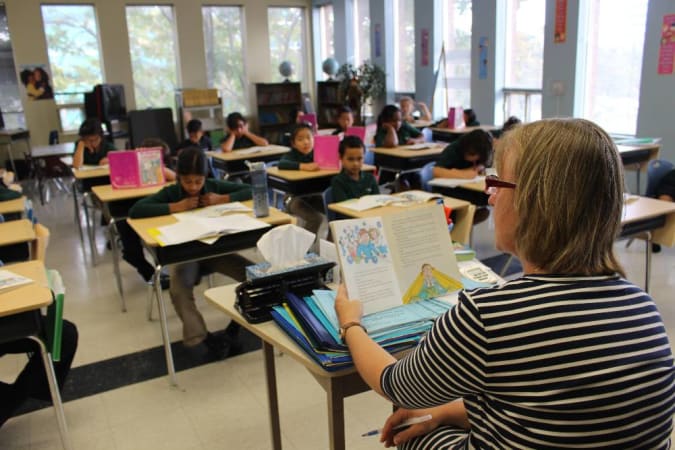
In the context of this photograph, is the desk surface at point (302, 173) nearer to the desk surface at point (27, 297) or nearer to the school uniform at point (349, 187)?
the school uniform at point (349, 187)

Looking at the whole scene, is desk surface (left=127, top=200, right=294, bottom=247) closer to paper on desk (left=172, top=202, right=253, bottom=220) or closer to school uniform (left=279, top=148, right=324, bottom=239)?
paper on desk (left=172, top=202, right=253, bottom=220)

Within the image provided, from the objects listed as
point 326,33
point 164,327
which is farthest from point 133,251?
point 326,33

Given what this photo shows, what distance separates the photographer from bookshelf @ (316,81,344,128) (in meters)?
10.5

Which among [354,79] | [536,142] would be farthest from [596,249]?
[354,79]

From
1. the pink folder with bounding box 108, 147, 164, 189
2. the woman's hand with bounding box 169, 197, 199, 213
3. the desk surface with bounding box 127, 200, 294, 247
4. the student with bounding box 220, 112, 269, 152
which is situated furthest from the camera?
the student with bounding box 220, 112, 269, 152

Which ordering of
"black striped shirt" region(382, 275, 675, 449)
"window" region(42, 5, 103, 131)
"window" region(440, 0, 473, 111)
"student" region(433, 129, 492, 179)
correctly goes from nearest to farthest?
"black striped shirt" region(382, 275, 675, 449)
"student" region(433, 129, 492, 179)
"window" region(440, 0, 473, 111)
"window" region(42, 5, 103, 131)

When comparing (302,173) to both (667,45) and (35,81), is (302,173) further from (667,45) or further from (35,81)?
(35,81)

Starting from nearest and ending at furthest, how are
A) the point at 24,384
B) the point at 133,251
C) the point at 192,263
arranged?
the point at 24,384, the point at 192,263, the point at 133,251

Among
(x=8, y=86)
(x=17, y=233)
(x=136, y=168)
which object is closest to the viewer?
(x=17, y=233)

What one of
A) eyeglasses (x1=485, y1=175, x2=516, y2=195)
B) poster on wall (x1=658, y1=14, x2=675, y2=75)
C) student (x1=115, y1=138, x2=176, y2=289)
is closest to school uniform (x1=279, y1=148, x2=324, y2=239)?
student (x1=115, y1=138, x2=176, y2=289)

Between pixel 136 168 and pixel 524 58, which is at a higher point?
pixel 524 58

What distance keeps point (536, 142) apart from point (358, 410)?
70.6 inches

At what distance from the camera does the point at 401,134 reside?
590 cm

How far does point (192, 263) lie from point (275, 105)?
814cm
